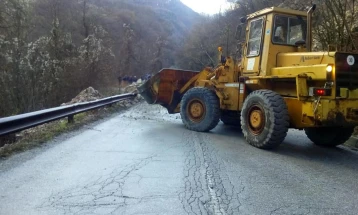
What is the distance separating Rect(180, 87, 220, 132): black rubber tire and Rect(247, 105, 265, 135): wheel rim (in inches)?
64.3

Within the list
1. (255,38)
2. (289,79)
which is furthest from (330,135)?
(255,38)

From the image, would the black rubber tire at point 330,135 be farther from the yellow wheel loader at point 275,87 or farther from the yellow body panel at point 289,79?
the yellow body panel at point 289,79

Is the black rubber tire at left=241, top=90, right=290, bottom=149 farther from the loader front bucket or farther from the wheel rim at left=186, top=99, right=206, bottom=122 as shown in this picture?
the loader front bucket

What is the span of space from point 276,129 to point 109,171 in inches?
136

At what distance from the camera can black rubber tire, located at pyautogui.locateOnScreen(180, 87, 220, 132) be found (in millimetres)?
9508

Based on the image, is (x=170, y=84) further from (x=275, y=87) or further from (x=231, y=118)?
(x=275, y=87)

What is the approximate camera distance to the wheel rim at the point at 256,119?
7.59 meters

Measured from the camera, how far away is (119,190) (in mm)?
4449

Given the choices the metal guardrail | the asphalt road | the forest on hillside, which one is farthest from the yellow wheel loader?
the metal guardrail

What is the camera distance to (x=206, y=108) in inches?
380

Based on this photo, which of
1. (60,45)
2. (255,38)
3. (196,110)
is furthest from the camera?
(60,45)

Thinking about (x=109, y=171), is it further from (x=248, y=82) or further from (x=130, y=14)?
(x=130, y=14)

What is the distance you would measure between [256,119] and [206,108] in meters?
2.12

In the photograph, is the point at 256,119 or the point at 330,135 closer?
the point at 256,119
